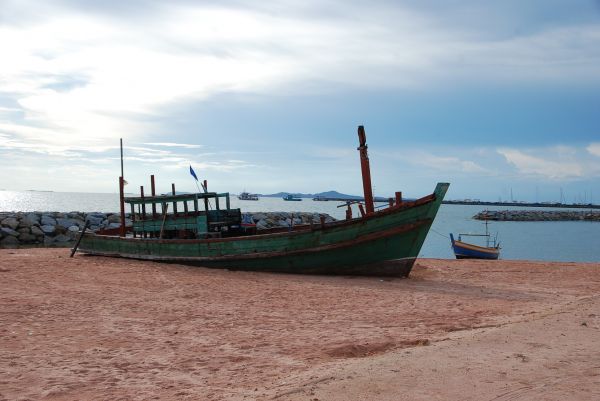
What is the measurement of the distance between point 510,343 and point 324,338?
2.67 meters

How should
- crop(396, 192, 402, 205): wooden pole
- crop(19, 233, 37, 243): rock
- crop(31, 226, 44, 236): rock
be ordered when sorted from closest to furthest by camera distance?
crop(396, 192, 402, 205): wooden pole → crop(19, 233, 37, 243): rock → crop(31, 226, 44, 236): rock

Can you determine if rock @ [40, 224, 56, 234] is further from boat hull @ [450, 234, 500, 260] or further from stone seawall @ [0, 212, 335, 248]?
boat hull @ [450, 234, 500, 260]

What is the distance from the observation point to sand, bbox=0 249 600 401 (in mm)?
5199

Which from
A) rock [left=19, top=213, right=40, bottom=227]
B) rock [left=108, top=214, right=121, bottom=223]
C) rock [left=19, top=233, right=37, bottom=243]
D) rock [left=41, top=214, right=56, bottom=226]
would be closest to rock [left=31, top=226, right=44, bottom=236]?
rock [left=19, top=233, right=37, bottom=243]

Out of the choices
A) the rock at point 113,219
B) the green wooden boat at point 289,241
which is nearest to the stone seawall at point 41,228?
the rock at point 113,219

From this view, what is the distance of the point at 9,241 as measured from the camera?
32.5 m

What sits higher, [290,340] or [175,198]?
[175,198]

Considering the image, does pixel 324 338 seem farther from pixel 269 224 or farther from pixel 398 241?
pixel 269 224

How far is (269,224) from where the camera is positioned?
151ft

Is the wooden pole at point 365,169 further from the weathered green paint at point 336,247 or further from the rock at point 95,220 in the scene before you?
the rock at point 95,220

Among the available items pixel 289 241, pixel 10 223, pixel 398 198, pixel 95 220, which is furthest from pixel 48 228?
pixel 398 198

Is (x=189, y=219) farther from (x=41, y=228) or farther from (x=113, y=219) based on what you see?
(x=113, y=219)

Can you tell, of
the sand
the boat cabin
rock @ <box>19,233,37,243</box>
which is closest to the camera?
the sand

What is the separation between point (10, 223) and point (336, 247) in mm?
26898
